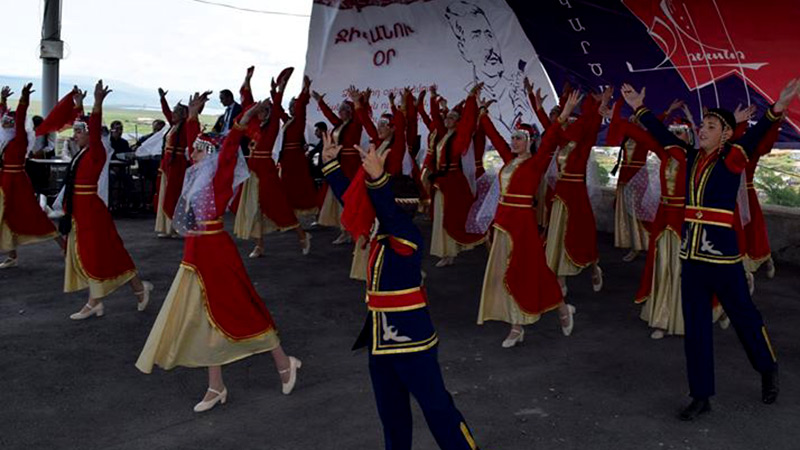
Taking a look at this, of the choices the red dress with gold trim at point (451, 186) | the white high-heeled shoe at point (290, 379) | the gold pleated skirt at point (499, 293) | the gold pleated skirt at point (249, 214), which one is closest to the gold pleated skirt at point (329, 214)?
the gold pleated skirt at point (249, 214)

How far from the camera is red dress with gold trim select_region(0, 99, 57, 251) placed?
27.1 ft

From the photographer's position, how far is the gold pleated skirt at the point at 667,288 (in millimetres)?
6207

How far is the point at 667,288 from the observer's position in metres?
6.26

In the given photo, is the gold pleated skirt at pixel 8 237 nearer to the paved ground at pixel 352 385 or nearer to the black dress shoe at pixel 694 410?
the paved ground at pixel 352 385

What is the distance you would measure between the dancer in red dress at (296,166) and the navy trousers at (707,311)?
7.15 metres

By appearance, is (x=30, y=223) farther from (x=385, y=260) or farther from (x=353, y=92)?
(x=385, y=260)

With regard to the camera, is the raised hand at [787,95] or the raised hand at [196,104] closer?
the raised hand at [787,95]

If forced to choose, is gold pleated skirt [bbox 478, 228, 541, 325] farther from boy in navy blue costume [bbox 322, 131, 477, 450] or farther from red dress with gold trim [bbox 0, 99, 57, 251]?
red dress with gold trim [bbox 0, 99, 57, 251]

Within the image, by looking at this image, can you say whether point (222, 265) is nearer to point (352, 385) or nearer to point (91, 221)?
point (352, 385)

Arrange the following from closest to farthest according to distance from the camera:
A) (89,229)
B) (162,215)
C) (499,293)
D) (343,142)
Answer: (499,293) < (89,229) < (343,142) < (162,215)

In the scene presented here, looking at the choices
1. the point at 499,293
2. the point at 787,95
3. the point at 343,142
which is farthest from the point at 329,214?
the point at 787,95

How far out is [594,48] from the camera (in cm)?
1023

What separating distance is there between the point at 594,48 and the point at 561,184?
11.3ft

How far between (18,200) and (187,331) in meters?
4.86
